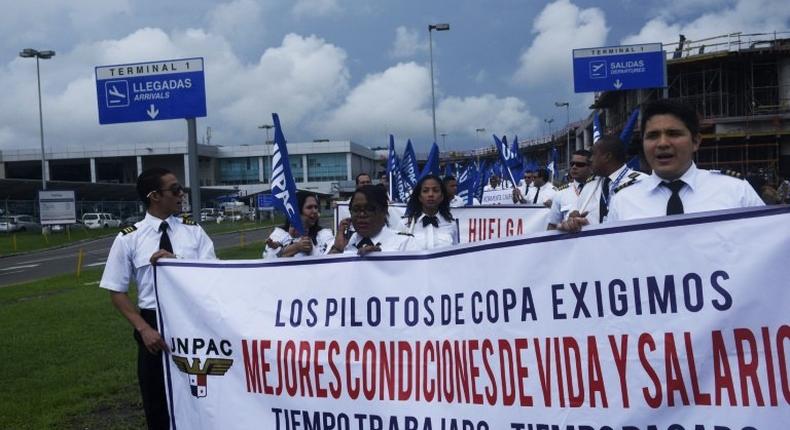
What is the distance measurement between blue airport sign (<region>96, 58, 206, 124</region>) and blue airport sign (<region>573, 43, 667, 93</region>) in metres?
15.5

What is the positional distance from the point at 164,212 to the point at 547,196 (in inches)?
356

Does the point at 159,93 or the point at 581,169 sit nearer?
the point at 581,169

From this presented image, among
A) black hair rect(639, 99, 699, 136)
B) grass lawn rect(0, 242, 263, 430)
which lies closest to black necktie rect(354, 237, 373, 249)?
black hair rect(639, 99, 699, 136)

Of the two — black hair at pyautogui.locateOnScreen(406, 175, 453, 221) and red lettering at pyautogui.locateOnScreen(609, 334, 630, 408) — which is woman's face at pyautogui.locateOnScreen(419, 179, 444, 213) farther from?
red lettering at pyautogui.locateOnScreen(609, 334, 630, 408)

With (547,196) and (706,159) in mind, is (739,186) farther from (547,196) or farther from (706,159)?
(706,159)

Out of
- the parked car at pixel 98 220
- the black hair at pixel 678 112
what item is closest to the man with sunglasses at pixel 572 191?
the black hair at pixel 678 112

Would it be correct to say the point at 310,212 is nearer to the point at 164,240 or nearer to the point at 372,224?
the point at 372,224

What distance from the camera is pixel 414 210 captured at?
6.17m

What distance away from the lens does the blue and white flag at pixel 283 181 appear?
4.63 m

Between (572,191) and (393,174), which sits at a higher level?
(393,174)

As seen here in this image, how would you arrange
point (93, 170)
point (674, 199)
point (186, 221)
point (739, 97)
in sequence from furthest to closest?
point (93, 170)
point (739, 97)
point (186, 221)
point (674, 199)

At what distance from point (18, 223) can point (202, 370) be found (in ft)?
164

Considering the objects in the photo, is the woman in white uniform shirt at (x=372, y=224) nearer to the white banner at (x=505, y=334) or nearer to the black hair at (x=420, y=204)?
the white banner at (x=505, y=334)

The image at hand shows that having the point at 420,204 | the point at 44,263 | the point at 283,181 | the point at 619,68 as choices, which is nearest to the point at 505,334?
the point at 283,181
